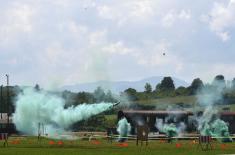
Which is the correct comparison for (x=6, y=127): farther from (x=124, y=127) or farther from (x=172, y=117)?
(x=124, y=127)

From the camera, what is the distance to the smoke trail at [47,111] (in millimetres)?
100312

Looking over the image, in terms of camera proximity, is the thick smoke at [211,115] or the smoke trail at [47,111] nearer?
the thick smoke at [211,115]

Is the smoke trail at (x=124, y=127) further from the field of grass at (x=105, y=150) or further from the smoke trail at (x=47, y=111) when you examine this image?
the field of grass at (x=105, y=150)

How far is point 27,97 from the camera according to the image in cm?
10750

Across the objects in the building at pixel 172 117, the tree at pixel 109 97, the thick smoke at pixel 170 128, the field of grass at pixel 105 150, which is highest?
the tree at pixel 109 97

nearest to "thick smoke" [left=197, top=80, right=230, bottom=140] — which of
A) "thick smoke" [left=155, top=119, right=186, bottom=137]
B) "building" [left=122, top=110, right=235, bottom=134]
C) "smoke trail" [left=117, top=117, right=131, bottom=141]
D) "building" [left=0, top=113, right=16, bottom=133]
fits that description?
"building" [left=122, top=110, right=235, bottom=134]

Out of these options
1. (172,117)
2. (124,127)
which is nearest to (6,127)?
(172,117)

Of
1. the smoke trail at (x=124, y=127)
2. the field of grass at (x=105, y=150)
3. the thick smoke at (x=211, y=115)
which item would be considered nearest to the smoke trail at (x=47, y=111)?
the smoke trail at (x=124, y=127)

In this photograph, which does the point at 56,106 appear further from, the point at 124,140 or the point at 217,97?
the point at 217,97

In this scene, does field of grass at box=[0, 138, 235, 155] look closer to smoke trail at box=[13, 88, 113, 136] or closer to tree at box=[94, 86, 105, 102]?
smoke trail at box=[13, 88, 113, 136]

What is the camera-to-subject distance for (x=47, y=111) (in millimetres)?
104625

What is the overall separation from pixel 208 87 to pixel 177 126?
11.7 meters

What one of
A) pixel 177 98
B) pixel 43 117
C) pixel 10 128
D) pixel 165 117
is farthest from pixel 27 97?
pixel 177 98

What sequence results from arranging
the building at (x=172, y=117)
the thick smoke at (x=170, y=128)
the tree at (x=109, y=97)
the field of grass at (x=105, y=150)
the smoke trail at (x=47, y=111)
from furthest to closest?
the tree at (x=109, y=97) → the building at (x=172, y=117) → the smoke trail at (x=47, y=111) → the thick smoke at (x=170, y=128) → the field of grass at (x=105, y=150)
